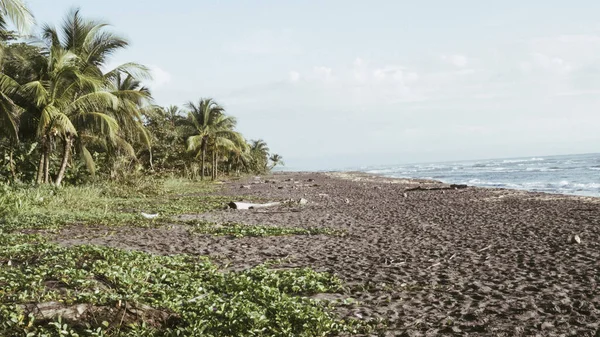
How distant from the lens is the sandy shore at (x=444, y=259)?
4980 mm

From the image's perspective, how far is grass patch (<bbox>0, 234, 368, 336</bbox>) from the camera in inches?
171

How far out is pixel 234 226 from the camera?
38.2 ft

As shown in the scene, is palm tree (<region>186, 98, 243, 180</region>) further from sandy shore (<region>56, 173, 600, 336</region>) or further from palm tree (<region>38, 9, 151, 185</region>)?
sandy shore (<region>56, 173, 600, 336</region>)

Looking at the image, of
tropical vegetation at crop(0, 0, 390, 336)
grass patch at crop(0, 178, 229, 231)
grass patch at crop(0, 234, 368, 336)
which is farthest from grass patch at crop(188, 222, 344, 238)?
grass patch at crop(0, 234, 368, 336)

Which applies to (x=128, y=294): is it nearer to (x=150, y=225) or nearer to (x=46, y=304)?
(x=46, y=304)

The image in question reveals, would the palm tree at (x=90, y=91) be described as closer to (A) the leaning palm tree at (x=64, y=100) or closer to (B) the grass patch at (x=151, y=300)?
(A) the leaning palm tree at (x=64, y=100)

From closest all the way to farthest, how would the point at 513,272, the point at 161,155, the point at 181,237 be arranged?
the point at 513,272 < the point at 181,237 < the point at 161,155

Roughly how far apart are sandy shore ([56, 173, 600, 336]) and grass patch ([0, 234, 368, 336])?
0.68 metres

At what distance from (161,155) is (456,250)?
3003cm

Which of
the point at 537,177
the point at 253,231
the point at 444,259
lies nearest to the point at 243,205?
the point at 253,231

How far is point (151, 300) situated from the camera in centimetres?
506

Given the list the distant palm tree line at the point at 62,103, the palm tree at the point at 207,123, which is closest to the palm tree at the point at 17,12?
the distant palm tree line at the point at 62,103

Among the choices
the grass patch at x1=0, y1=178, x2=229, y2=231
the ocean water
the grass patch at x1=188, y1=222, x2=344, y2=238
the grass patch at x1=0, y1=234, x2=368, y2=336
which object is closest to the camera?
the grass patch at x1=0, y1=234, x2=368, y2=336

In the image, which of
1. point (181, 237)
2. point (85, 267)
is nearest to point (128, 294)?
point (85, 267)
